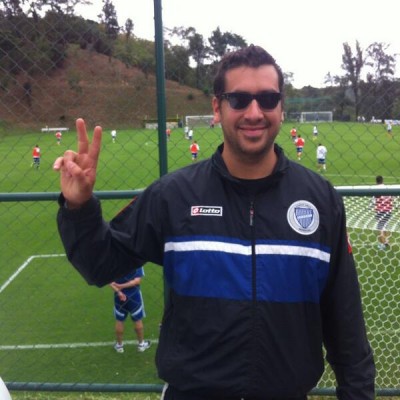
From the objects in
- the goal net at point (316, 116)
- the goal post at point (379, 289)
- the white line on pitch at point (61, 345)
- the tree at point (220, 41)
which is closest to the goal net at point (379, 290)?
the goal post at point (379, 289)

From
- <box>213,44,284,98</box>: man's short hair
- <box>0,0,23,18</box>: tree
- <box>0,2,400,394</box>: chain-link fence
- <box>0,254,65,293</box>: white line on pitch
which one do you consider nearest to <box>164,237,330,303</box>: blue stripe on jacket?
<box>213,44,284,98</box>: man's short hair

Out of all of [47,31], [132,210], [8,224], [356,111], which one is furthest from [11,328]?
[8,224]

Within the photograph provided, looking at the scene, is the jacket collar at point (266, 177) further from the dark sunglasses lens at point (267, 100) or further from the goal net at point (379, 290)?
the goal net at point (379, 290)

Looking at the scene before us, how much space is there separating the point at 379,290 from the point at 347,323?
553 centimetres

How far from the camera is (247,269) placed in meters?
2.09

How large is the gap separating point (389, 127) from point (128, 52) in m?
2.91

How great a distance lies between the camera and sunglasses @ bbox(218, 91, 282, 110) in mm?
2148

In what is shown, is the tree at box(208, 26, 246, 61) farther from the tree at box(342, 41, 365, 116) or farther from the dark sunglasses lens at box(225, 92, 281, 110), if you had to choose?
the dark sunglasses lens at box(225, 92, 281, 110)

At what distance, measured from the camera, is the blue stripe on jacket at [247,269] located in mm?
2090

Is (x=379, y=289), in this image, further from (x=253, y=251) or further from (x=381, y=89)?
(x=253, y=251)

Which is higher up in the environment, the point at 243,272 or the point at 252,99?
the point at 252,99

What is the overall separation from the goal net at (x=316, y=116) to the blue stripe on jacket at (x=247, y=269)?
8.63ft

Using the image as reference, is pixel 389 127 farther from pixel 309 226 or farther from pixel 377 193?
pixel 309 226

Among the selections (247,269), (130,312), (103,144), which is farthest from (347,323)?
(130,312)
